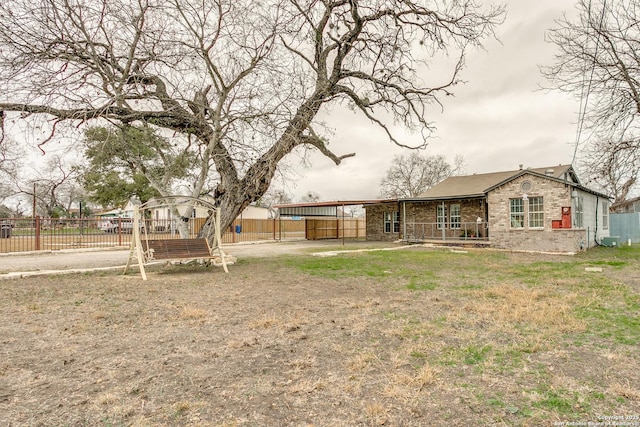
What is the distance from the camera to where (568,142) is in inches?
448

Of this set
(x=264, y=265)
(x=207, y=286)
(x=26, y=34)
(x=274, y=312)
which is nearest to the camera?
(x=274, y=312)

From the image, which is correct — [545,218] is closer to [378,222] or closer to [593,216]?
[593,216]

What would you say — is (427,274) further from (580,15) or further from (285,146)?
(580,15)

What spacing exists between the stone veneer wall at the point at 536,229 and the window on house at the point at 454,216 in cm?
333

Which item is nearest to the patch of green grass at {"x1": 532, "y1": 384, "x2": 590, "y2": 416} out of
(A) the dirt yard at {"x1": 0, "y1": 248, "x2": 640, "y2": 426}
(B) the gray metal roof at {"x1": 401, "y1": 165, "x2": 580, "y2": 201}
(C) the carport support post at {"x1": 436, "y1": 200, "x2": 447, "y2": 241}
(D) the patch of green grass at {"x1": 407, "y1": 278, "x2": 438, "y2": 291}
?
(A) the dirt yard at {"x1": 0, "y1": 248, "x2": 640, "y2": 426}

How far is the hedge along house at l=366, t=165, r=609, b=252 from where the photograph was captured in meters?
15.2

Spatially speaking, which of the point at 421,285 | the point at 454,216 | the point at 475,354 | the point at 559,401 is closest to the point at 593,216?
the point at 454,216

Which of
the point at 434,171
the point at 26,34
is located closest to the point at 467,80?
the point at 26,34

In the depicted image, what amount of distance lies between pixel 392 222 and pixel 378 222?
39.9 inches

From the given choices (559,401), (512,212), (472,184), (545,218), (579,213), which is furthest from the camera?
(472,184)

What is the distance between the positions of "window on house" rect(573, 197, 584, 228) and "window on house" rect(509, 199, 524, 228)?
2.06 metres

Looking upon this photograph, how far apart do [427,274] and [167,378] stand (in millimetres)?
6931

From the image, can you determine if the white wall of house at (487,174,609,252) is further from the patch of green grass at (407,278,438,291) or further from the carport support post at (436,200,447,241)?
the patch of green grass at (407,278,438,291)

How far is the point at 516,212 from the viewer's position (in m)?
16.5
